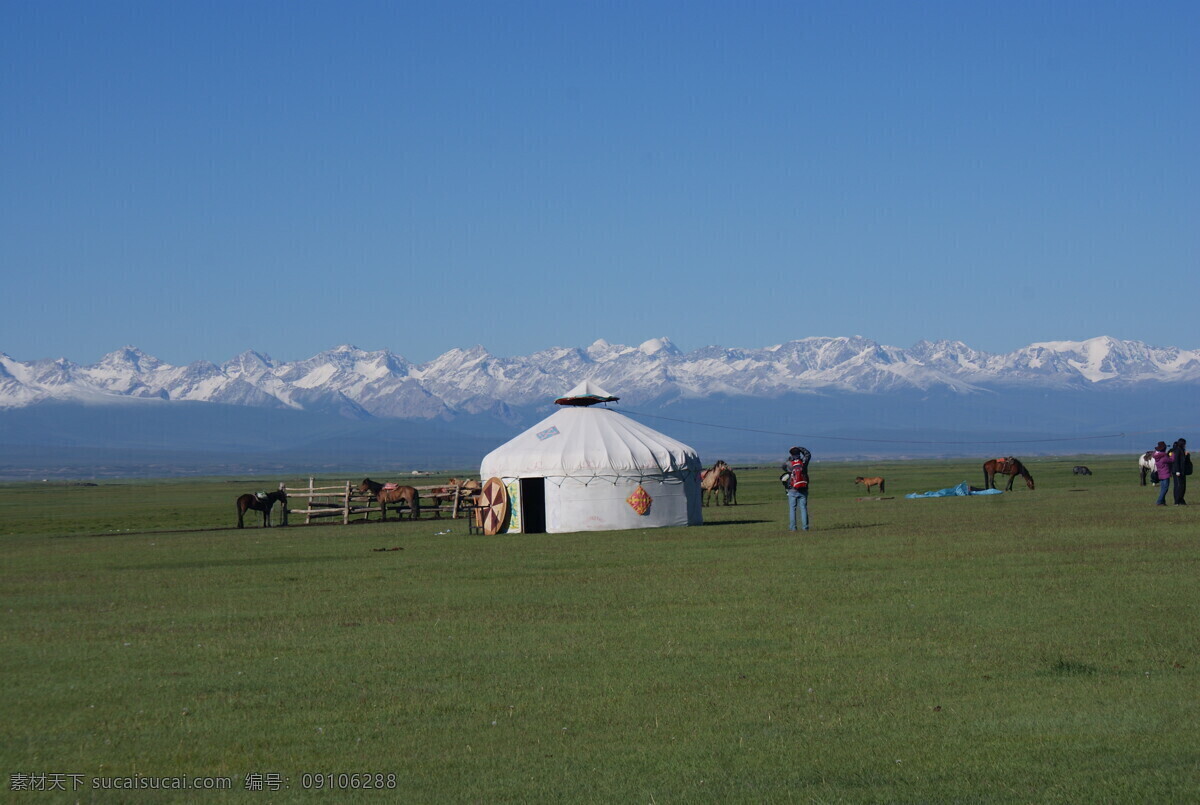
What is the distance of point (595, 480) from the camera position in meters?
33.7

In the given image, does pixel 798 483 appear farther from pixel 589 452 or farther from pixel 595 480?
pixel 589 452

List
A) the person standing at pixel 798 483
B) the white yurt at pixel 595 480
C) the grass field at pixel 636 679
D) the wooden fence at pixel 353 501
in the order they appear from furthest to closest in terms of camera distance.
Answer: the wooden fence at pixel 353 501
the white yurt at pixel 595 480
the person standing at pixel 798 483
the grass field at pixel 636 679

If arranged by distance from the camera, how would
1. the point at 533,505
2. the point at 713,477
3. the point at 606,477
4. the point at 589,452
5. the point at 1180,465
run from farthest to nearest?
the point at 713,477, the point at 533,505, the point at 589,452, the point at 606,477, the point at 1180,465

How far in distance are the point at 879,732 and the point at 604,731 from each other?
1815 mm

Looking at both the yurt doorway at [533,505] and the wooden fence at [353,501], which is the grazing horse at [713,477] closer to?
the wooden fence at [353,501]

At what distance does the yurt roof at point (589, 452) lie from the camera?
111ft

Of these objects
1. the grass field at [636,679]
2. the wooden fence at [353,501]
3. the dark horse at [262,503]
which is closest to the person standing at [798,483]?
the grass field at [636,679]

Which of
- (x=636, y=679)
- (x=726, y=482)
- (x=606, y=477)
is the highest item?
(x=606, y=477)

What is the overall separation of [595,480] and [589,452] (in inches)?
30.6

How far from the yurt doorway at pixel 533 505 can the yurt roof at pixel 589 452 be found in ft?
1.14

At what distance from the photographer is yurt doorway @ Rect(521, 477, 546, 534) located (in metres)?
34.5

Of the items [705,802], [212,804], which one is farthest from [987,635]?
[212,804]

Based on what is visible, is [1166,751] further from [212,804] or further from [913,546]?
[913,546]

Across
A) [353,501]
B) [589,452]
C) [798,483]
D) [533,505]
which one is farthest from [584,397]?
[353,501]
